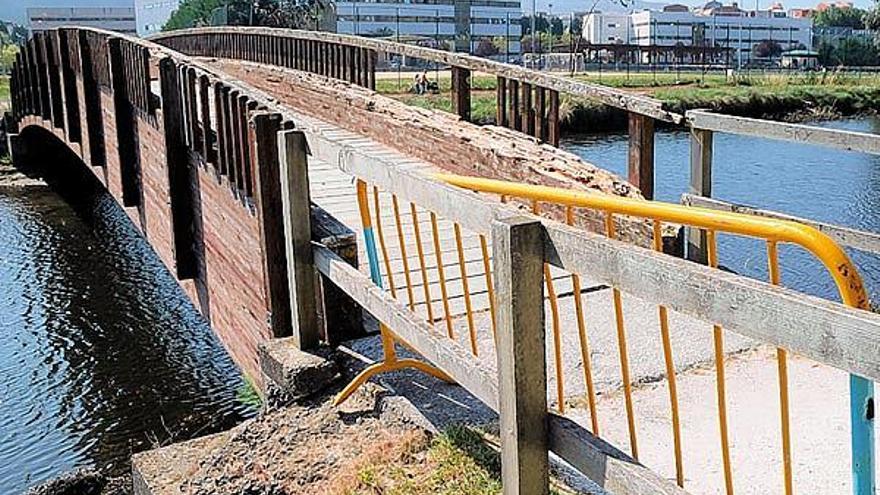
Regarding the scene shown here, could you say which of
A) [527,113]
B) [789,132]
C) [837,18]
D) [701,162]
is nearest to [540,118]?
[527,113]

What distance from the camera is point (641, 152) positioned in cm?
660

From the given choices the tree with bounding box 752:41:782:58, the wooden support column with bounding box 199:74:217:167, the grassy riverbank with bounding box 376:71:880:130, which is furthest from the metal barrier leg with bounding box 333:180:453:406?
the tree with bounding box 752:41:782:58

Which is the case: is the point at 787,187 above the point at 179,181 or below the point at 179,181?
below

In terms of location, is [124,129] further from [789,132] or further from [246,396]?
[789,132]

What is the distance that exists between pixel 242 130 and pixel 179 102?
209 cm

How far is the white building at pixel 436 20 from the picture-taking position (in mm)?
94938

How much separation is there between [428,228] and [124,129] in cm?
461

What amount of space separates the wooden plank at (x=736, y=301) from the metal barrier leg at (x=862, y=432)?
0.89 feet

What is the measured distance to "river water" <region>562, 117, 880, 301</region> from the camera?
8891mm

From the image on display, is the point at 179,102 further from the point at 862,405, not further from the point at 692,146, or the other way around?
the point at 862,405

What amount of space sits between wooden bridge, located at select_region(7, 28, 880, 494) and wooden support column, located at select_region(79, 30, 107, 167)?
0.11 ft

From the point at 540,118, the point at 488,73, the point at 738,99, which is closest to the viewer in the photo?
the point at 540,118

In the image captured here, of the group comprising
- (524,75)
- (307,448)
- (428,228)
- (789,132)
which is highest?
(524,75)

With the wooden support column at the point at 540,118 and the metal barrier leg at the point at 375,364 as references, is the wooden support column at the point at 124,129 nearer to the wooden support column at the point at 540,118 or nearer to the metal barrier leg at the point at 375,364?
the wooden support column at the point at 540,118
